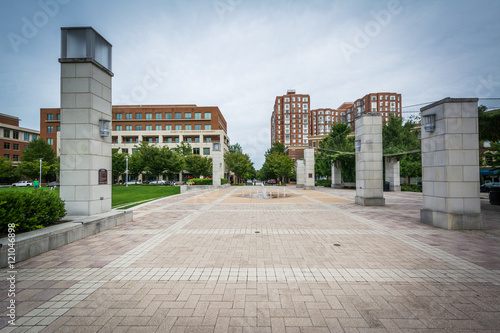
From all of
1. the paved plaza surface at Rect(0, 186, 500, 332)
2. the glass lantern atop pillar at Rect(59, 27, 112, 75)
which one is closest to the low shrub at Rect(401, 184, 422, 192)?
the paved plaza surface at Rect(0, 186, 500, 332)

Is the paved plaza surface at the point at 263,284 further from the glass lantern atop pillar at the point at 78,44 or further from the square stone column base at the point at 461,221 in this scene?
the glass lantern atop pillar at the point at 78,44

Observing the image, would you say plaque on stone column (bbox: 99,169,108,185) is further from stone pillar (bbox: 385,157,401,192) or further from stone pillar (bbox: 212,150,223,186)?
stone pillar (bbox: 385,157,401,192)

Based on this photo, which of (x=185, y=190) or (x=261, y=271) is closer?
(x=261, y=271)

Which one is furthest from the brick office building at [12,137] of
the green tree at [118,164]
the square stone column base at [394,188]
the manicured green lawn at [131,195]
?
the square stone column base at [394,188]

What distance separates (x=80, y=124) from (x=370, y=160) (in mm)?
15106

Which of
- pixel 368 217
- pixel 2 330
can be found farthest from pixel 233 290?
pixel 368 217

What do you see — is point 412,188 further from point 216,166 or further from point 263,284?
point 263,284

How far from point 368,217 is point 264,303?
8266 mm

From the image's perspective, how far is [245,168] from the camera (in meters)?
49.4

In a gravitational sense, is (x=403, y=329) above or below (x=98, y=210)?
below

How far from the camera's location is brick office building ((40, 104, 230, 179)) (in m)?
62.2

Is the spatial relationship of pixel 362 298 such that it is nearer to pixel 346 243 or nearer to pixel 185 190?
pixel 346 243

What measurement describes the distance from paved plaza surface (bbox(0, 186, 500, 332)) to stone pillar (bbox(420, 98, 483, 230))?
2.84 ft

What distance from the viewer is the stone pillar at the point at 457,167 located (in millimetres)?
7828
